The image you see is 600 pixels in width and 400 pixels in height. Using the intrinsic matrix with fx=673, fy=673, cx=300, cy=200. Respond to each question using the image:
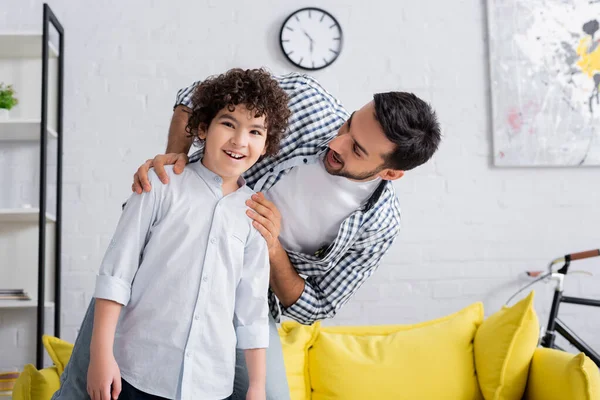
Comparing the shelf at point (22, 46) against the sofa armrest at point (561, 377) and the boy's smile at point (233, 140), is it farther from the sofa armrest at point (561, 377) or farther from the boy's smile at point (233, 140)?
the sofa armrest at point (561, 377)

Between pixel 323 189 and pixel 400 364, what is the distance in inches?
37.4

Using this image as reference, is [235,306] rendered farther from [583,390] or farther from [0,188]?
A: [0,188]

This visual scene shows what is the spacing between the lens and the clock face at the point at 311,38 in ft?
10.1

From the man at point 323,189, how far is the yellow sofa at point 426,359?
0.56 meters

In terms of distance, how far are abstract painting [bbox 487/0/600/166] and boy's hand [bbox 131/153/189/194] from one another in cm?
207

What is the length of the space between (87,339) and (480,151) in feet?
7.39

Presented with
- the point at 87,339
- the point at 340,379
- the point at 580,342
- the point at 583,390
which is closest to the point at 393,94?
the point at 87,339

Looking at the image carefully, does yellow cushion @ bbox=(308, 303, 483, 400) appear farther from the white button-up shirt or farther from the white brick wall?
the white button-up shirt

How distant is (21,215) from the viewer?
9.20 ft

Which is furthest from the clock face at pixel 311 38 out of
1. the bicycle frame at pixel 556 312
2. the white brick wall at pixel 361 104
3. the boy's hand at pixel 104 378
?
the boy's hand at pixel 104 378

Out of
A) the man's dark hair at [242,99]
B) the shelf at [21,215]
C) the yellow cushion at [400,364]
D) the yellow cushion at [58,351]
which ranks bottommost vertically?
the yellow cushion at [400,364]

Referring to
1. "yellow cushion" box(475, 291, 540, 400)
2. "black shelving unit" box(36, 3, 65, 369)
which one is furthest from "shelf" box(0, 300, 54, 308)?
"yellow cushion" box(475, 291, 540, 400)

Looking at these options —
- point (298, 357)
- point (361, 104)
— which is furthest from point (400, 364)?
point (361, 104)

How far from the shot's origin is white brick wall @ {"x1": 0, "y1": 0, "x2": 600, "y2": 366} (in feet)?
9.79
